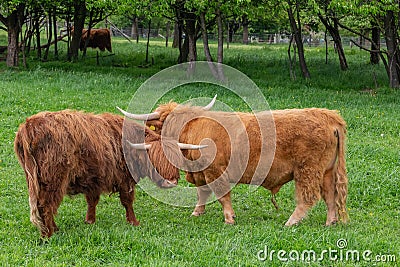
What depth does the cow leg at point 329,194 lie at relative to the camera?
8.00 meters

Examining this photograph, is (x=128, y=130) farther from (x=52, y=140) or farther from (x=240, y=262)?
(x=240, y=262)

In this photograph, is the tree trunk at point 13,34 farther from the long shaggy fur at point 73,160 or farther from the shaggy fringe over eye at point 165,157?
the shaggy fringe over eye at point 165,157

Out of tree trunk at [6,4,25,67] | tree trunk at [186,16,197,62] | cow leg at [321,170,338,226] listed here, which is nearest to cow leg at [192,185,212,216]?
cow leg at [321,170,338,226]

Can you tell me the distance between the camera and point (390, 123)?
14.0 m

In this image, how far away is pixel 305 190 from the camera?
25.5ft

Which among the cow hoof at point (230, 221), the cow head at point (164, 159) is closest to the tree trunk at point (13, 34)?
the cow head at point (164, 159)

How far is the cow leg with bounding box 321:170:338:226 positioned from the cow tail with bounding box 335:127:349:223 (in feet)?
0.19

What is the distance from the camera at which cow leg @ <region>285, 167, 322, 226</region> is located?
7770mm

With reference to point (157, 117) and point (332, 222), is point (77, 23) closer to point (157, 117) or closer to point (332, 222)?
point (157, 117)

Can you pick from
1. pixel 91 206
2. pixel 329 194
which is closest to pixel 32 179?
pixel 91 206

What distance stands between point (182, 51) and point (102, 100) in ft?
30.4

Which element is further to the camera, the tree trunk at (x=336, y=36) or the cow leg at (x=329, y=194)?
the tree trunk at (x=336, y=36)

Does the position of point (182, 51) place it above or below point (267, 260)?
above

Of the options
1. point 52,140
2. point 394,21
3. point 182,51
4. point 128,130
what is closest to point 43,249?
point 52,140
